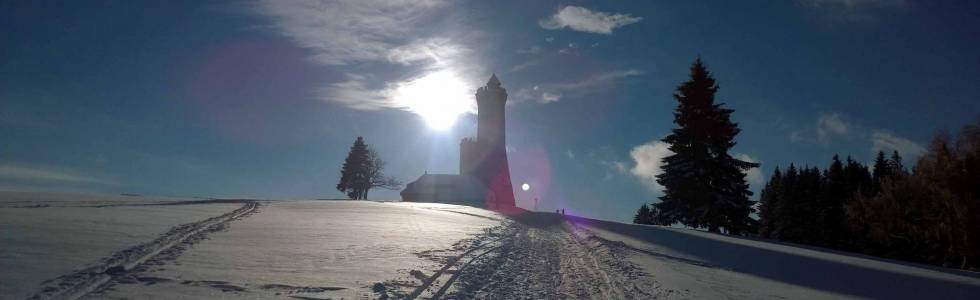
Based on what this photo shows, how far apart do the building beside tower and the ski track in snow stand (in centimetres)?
5492

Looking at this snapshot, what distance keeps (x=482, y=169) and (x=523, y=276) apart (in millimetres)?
65809

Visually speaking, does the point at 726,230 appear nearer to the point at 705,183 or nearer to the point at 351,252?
the point at 705,183

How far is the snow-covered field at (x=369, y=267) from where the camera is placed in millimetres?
6484

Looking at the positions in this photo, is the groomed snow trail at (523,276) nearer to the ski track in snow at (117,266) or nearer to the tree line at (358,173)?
the ski track in snow at (117,266)

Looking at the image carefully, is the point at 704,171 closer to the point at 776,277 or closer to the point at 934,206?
the point at 934,206

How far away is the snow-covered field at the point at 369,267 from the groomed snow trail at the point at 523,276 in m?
0.03

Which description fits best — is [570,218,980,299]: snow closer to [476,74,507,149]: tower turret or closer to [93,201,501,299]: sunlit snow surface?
[93,201,501,299]: sunlit snow surface

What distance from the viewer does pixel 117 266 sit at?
6.86 meters

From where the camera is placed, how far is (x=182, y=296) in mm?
5793

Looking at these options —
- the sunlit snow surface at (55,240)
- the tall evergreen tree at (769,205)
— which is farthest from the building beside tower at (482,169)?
the sunlit snow surface at (55,240)

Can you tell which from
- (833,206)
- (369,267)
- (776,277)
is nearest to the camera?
(369,267)

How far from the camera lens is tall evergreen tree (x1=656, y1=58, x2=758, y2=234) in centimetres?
3103

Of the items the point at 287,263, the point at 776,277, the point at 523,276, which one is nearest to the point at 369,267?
the point at 287,263

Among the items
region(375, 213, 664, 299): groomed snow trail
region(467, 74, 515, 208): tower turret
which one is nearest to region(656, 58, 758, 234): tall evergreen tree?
region(375, 213, 664, 299): groomed snow trail
